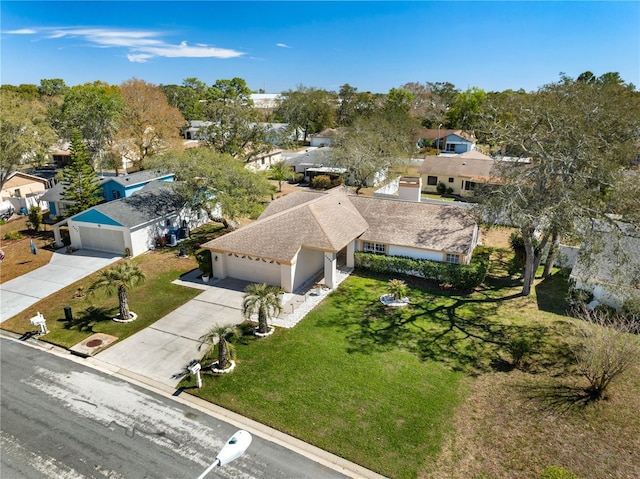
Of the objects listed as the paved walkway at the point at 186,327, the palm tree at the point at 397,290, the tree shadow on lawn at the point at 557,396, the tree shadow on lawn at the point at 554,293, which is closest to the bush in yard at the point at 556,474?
the tree shadow on lawn at the point at 557,396

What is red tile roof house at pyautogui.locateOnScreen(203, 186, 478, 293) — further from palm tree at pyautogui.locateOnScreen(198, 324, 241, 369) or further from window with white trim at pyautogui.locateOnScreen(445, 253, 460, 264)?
palm tree at pyautogui.locateOnScreen(198, 324, 241, 369)

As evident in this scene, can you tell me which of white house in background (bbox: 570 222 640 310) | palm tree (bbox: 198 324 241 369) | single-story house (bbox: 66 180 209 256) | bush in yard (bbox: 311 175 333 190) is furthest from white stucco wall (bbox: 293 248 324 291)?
bush in yard (bbox: 311 175 333 190)

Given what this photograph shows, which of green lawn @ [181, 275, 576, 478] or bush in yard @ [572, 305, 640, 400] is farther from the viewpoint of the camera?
bush in yard @ [572, 305, 640, 400]

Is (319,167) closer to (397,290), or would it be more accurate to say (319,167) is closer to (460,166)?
(460,166)

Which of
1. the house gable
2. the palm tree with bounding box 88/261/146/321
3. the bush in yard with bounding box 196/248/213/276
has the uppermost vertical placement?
the house gable

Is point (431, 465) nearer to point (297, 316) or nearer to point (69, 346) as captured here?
point (297, 316)

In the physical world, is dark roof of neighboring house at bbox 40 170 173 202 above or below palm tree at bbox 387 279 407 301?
above

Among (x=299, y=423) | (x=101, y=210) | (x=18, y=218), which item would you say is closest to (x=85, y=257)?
(x=101, y=210)

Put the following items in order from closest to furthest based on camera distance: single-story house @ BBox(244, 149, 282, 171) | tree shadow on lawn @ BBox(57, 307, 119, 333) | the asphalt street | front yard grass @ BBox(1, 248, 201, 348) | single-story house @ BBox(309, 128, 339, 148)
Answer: the asphalt street
front yard grass @ BBox(1, 248, 201, 348)
tree shadow on lawn @ BBox(57, 307, 119, 333)
single-story house @ BBox(244, 149, 282, 171)
single-story house @ BBox(309, 128, 339, 148)
